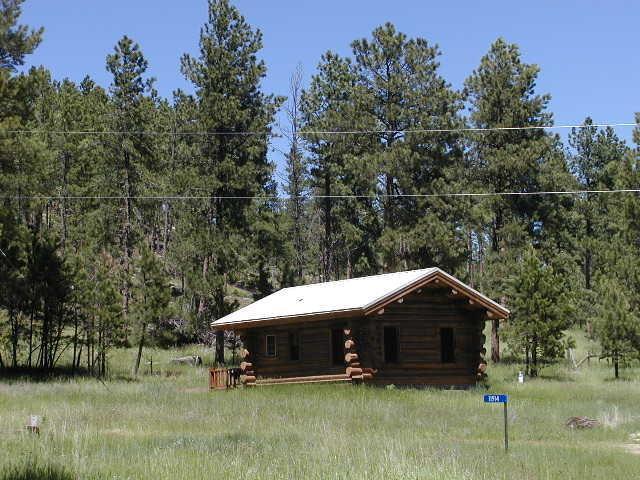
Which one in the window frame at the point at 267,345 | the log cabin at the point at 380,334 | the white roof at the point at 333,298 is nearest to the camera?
the white roof at the point at 333,298

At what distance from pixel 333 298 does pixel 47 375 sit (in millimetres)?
14543

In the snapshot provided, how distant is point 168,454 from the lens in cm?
1602

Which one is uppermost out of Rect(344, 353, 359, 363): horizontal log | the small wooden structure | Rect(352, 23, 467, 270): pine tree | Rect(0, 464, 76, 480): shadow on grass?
Rect(352, 23, 467, 270): pine tree

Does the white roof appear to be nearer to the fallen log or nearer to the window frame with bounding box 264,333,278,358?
the window frame with bounding box 264,333,278,358

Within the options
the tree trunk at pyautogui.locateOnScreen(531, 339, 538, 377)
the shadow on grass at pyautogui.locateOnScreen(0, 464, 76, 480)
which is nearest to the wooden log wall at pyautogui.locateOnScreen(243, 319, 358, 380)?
the tree trunk at pyautogui.locateOnScreen(531, 339, 538, 377)

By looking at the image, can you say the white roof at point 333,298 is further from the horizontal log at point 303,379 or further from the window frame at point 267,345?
the horizontal log at point 303,379

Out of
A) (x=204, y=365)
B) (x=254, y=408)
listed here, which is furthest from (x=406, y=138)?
(x=254, y=408)

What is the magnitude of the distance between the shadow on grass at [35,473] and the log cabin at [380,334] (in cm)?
1914

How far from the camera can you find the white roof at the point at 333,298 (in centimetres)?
3322

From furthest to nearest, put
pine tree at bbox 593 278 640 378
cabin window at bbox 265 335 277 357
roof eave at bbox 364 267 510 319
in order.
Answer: pine tree at bbox 593 278 640 378
cabin window at bbox 265 335 277 357
roof eave at bbox 364 267 510 319

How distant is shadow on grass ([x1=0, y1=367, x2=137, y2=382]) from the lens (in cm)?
3881

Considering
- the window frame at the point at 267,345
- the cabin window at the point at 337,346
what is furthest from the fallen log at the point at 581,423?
the window frame at the point at 267,345

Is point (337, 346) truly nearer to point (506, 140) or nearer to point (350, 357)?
point (350, 357)

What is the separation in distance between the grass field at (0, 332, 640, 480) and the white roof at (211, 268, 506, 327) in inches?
121
